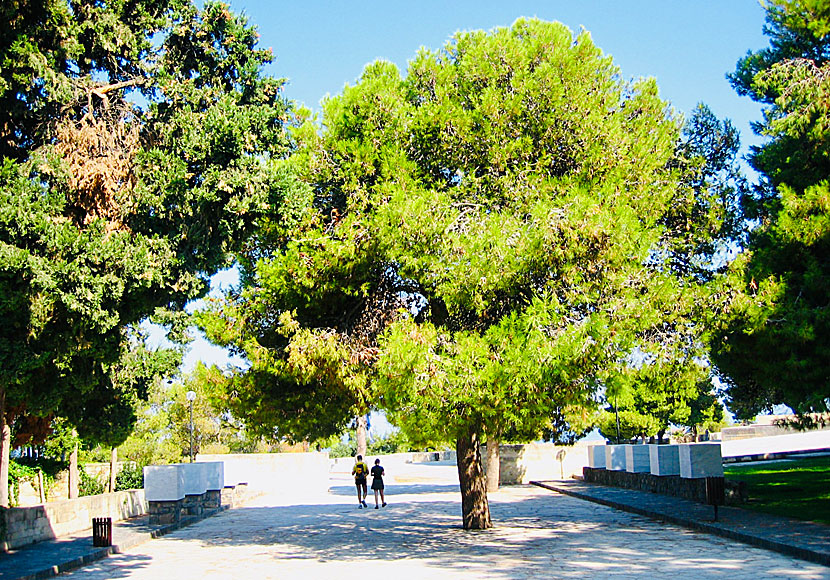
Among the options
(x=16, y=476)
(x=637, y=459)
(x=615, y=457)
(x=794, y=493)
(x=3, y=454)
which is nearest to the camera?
(x=3, y=454)

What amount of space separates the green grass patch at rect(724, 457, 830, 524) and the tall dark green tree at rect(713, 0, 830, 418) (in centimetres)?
215

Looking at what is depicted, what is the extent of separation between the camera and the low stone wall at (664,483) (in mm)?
20438

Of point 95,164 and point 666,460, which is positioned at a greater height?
point 95,164

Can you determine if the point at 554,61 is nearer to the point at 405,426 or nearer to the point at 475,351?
the point at 475,351

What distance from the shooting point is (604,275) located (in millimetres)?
14398

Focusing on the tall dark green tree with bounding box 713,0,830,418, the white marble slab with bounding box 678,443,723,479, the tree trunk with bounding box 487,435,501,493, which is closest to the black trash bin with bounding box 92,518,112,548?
the tall dark green tree with bounding box 713,0,830,418

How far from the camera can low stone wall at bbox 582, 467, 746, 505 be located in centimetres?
2044

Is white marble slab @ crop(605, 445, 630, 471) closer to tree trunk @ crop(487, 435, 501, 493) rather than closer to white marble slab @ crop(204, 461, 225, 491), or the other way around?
tree trunk @ crop(487, 435, 501, 493)

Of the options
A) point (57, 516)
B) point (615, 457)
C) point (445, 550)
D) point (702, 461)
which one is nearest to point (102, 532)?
point (57, 516)

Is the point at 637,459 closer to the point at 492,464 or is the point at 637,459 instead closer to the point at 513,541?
the point at 492,464

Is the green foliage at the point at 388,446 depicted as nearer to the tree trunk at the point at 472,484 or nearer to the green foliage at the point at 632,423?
the green foliage at the point at 632,423

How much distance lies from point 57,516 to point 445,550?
9.15 meters

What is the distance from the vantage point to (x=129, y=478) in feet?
102

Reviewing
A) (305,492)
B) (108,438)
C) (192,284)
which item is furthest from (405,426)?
(305,492)
